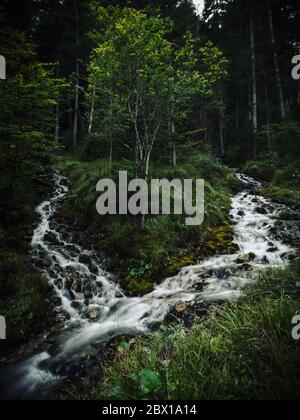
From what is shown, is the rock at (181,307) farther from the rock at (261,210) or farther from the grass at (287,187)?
the grass at (287,187)

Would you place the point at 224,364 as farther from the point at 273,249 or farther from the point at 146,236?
the point at 273,249

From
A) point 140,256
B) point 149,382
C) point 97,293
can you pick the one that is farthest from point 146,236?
point 149,382

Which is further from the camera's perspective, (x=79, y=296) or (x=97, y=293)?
(x=97, y=293)

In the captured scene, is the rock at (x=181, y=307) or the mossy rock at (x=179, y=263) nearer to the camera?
the rock at (x=181, y=307)

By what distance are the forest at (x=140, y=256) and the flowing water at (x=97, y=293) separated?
0.03 m

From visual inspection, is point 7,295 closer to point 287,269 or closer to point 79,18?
point 287,269

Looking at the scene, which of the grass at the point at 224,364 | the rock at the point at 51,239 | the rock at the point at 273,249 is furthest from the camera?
the rock at the point at 51,239

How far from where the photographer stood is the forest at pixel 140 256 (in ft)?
10.2

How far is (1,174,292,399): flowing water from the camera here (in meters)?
4.89

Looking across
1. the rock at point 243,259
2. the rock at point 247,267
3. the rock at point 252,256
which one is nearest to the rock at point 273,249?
the rock at point 252,256

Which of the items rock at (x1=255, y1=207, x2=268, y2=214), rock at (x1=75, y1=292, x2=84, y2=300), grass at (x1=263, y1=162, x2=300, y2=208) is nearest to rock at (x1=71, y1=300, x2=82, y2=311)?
rock at (x1=75, y1=292, x2=84, y2=300)

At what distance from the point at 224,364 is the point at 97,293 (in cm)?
482

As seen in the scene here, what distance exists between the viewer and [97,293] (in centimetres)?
709
